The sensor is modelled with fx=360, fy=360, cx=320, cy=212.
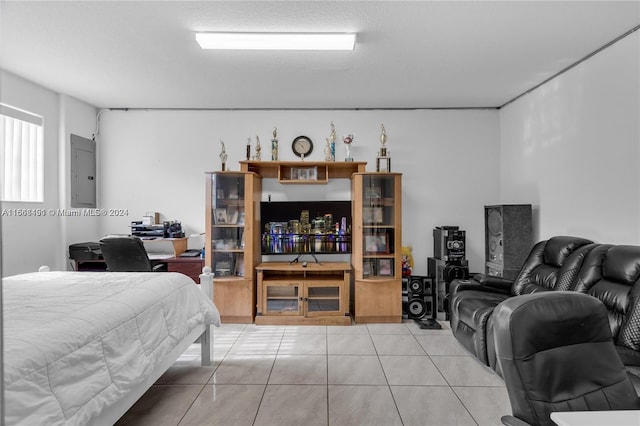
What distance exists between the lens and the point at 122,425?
2207 millimetres

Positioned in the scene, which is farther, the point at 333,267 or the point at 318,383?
→ the point at 333,267

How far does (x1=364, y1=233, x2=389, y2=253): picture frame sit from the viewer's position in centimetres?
437

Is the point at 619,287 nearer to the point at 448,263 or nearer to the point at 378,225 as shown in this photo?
the point at 448,263

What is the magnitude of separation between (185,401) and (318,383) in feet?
3.10

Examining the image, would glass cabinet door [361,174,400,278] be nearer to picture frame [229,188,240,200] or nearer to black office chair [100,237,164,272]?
picture frame [229,188,240,200]

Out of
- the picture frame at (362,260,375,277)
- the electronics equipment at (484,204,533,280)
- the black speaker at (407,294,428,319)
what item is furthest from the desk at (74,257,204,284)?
the electronics equipment at (484,204,533,280)

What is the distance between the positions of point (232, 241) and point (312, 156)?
1.50m

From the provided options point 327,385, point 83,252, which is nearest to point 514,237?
point 327,385

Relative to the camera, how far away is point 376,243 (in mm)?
4379

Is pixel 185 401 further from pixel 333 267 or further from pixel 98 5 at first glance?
pixel 98 5

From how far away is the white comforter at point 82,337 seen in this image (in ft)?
4.31

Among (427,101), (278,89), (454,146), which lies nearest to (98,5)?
(278,89)

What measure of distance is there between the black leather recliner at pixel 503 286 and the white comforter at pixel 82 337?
7.29ft

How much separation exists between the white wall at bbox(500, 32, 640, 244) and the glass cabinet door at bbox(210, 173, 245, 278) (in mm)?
3340
